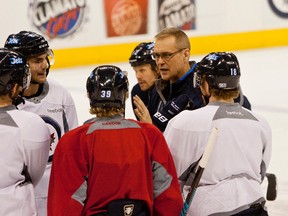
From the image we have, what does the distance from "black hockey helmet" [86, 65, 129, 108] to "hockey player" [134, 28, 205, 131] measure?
81cm

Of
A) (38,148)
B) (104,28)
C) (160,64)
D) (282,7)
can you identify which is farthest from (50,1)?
(38,148)

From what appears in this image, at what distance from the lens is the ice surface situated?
17.1ft

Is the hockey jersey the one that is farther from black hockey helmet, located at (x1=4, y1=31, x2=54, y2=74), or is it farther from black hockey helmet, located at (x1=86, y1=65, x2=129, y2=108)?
black hockey helmet, located at (x1=4, y1=31, x2=54, y2=74)

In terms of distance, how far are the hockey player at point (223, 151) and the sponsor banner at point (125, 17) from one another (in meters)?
8.10

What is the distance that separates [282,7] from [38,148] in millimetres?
10685

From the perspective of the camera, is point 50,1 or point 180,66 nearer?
point 180,66

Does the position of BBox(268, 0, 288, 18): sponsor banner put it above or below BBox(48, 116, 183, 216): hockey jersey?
below

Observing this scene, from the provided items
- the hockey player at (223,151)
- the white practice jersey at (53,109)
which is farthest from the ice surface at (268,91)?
the hockey player at (223,151)

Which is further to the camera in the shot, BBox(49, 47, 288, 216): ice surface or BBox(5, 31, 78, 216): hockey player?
BBox(49, 47, 288, 216): ice surface

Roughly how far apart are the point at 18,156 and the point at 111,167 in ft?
1.08

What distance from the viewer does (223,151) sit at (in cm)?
245

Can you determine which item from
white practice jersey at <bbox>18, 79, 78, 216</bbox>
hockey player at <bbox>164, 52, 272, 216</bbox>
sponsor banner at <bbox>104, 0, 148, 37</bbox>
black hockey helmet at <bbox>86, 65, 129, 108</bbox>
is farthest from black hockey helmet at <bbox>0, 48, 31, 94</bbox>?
sponsor banner at <bbox>104, 0, 148, 37</bbox>

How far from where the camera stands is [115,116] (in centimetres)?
233

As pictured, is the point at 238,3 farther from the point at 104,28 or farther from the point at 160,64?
the point at 160,64
